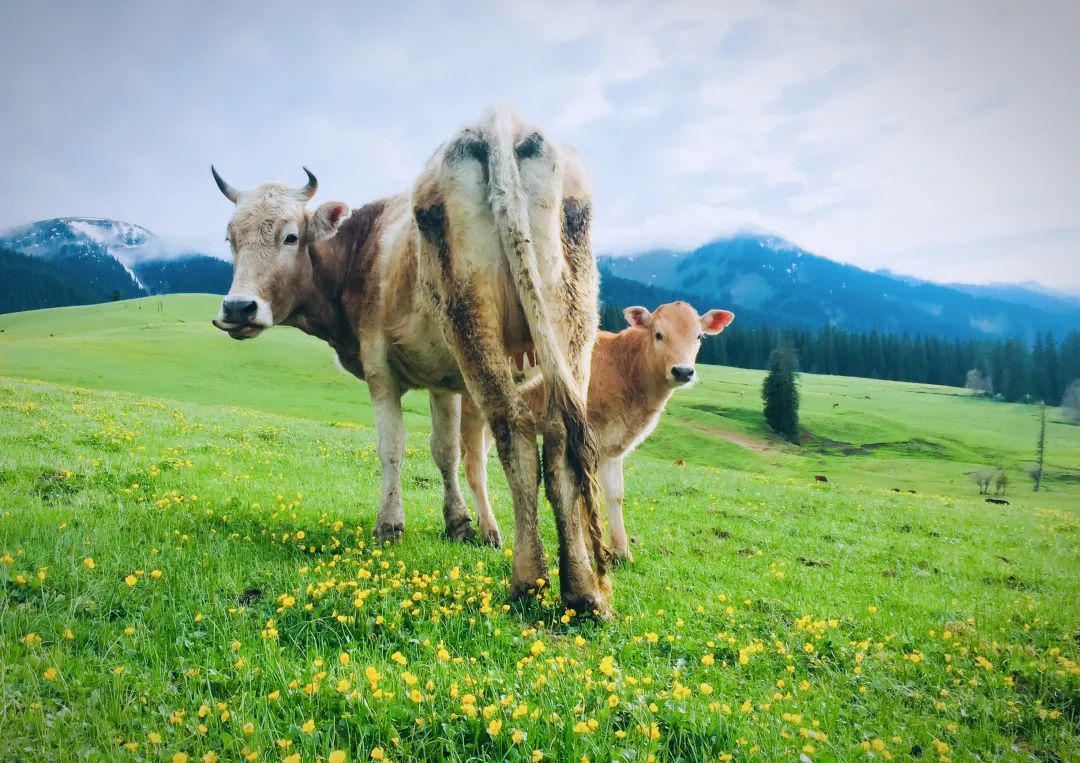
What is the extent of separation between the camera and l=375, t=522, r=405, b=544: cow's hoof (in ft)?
22.5

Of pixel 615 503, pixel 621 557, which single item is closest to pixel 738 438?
pixel 615 503

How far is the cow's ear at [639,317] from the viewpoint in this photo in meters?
10.0

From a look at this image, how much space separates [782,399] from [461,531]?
65.9 meters

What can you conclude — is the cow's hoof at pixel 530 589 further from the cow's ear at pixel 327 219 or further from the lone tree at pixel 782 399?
the lone tree at pixel 782 399

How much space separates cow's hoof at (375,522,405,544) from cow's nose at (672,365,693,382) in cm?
463

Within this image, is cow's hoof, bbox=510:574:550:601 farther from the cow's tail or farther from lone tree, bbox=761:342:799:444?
lone tree, bbox=761:342:799:444

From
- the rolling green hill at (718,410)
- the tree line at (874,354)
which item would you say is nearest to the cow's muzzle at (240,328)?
the rolling green hill at (718,410)

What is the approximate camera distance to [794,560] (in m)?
8.84

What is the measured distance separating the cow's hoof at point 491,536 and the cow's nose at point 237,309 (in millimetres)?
3825

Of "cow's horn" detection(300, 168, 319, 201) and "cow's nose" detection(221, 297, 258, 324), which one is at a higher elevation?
"cow's horn" detection(300, 168, 319, 201)

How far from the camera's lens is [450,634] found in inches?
168

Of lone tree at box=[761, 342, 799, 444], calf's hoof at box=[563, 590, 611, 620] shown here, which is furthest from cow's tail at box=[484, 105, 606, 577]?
lone tree at box=[761, 342, 799, 444]

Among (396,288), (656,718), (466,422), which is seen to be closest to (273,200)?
(396,288)

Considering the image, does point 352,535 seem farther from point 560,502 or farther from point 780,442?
point 780,442
